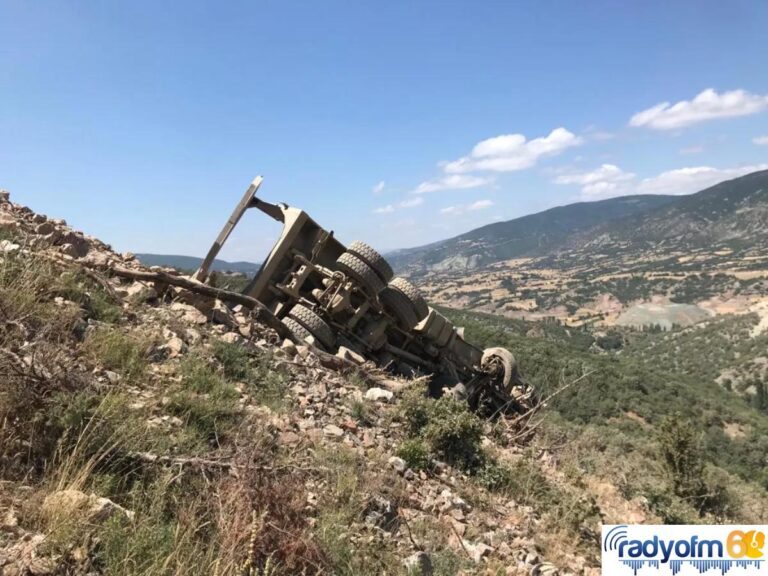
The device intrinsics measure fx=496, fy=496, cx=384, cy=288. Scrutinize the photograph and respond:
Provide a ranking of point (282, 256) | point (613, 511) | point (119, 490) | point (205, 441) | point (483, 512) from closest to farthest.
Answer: point (119, 490) < point (205, 441) < point (483, 512) < point (613, 511) < point (282, 256)

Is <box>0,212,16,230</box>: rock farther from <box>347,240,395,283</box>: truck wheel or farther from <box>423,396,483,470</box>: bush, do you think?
<box>423,396,483,470</box>: bush

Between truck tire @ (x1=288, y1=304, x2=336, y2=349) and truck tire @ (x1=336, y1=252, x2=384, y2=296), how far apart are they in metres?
0.93

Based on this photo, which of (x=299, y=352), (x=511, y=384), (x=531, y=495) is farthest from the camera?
(x=511, y=384)

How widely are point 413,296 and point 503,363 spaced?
2933 mm

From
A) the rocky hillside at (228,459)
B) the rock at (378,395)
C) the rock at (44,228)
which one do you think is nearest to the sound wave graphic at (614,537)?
the rocky hillside at (228,459)

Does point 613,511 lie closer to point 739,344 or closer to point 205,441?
point 205,441

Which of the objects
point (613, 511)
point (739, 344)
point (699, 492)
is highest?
point (613, 511)

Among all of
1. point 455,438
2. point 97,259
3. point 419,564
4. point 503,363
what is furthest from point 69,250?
point 503,363

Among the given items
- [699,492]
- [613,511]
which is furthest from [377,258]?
[699,492]

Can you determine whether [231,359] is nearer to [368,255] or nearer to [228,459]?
[228,459]

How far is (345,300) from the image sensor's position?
8562mm

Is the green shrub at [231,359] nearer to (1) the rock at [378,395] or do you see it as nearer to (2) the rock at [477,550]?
(1) the rock at [378,395]

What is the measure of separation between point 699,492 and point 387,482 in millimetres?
6829

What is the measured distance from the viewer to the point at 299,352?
711 cm
